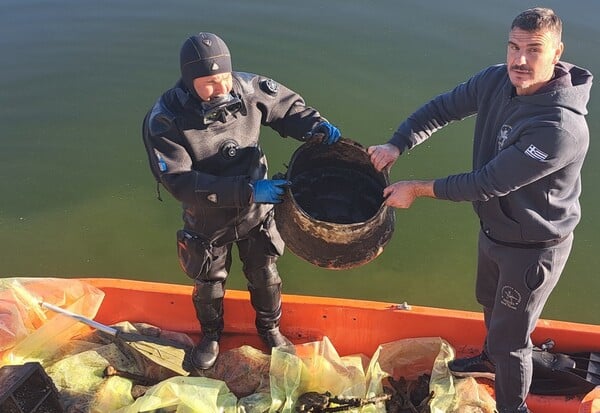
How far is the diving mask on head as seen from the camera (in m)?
2.33

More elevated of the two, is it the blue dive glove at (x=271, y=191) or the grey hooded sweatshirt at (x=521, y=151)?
the grey hooded sweatshirt at (x=521, y=151)

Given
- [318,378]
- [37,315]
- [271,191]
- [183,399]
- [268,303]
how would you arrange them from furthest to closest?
[37,315] → [268,303] → [318,378] → [183,399] → [271,191]

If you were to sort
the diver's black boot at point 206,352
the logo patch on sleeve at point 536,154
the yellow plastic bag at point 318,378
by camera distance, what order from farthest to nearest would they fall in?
the diver's black boot at point 206,352
the yellow plastic bag at point 318,378
the logo patch on sleeve at point 536,154

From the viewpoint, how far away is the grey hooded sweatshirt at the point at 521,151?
1981 mm

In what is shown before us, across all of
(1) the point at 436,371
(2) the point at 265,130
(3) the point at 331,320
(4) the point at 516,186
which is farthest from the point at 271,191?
(2) the point at 265,130

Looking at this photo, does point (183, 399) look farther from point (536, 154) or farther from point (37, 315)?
point (536, 154)

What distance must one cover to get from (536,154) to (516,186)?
5.1 inches

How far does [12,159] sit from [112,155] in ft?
2.68

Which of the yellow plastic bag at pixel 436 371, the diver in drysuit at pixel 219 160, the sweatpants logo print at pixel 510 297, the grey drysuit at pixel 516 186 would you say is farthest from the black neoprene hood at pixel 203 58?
the yellow plastic bag at pixel 436 371

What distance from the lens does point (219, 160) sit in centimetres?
245

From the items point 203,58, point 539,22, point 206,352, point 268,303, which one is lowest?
point 206,352

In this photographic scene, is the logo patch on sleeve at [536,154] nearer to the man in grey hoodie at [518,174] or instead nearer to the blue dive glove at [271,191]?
the man in grey hoodie at [518,174]

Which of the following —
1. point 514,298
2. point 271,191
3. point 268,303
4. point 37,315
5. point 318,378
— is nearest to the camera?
point 271,191

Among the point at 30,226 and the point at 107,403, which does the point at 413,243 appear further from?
the point at 30,226
